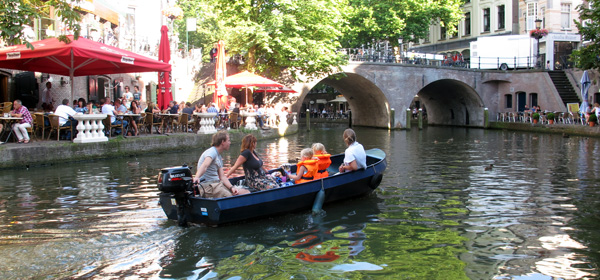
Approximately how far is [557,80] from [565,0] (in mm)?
7070

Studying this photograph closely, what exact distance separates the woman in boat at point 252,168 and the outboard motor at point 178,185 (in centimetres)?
87

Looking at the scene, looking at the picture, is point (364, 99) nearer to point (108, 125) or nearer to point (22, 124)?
point (108, 125)

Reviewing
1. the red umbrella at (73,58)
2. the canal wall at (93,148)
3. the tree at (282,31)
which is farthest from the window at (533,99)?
the red umbrella at (73,58)

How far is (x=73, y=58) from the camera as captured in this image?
46.6 feet

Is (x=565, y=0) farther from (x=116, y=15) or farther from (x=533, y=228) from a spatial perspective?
(x=533, y=228)

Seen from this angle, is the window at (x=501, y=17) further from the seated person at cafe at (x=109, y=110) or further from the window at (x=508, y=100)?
the seated person at cafe at (x=109, y=110)

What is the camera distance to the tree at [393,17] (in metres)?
36.9

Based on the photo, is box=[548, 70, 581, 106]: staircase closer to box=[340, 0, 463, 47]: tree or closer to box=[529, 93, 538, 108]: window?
box=[529, 93, 538, 108]: window

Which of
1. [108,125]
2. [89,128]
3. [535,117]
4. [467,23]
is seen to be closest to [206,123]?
[108,125]

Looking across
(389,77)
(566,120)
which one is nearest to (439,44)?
(389,77)

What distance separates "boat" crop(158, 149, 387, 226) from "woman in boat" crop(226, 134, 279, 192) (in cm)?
39

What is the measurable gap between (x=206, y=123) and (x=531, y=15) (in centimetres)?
2921

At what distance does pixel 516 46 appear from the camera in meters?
36.6

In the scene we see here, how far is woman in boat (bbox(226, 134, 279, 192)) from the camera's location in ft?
24.6
